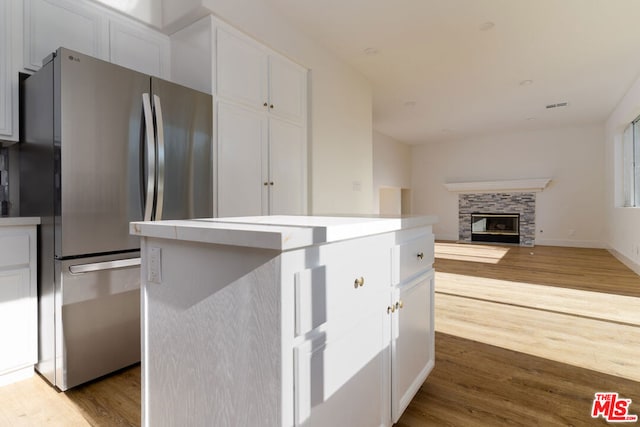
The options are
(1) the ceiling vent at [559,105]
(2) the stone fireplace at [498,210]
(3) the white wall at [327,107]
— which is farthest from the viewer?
(2) the stone fireplace at [498,210]

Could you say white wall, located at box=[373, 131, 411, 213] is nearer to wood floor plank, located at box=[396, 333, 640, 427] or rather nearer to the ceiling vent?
the ceiling vent

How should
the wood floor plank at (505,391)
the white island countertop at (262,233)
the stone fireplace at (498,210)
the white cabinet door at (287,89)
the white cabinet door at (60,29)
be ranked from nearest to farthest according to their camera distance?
1. the white island countertop at (262,233)
2. the wood floor plank at (505,391)
3. the white cabinet door at (60,29)
4. the white cabinet door at (287,89)
5. the stone fireplace at (498,210)

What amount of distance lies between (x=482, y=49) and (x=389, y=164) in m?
4.75

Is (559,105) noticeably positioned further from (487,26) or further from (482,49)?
(487,26)

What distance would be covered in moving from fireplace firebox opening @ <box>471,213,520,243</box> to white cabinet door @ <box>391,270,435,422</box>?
309 inches

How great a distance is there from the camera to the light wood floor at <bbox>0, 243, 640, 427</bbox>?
154 cm

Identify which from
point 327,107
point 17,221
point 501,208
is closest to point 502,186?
point 501,208

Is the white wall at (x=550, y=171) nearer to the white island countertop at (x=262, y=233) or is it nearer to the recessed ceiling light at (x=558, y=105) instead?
the recessed ceiling light at (x=558, y=105)

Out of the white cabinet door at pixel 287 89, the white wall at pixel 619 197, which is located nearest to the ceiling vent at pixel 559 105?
the white wall at pixel 619 197

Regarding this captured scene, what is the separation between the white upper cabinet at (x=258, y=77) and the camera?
8.70ft

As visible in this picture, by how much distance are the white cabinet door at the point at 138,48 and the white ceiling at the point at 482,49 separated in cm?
111

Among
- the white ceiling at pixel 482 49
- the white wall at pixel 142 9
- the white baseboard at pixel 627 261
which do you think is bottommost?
the white baseboard at pixel 627 261

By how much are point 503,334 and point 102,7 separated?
3.71m

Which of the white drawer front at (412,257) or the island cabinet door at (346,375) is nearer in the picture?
the island cabinet door at (346,375)
